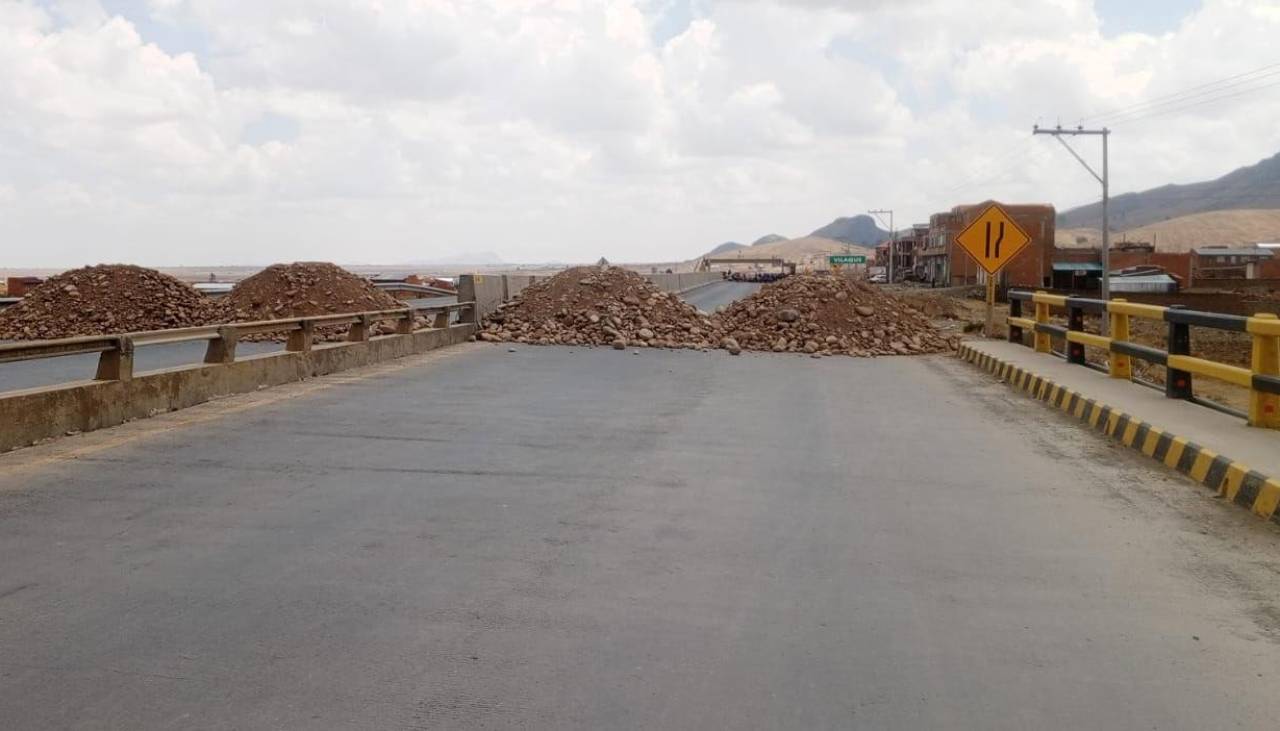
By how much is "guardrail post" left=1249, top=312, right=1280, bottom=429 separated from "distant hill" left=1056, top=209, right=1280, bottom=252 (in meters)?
166

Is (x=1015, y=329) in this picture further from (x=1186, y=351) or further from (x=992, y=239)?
(x=1186, y=351)

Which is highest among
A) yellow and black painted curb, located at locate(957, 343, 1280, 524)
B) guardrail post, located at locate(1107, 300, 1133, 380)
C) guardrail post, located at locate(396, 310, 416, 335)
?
guardrail post, located at locate(396, 310, 416, 335)

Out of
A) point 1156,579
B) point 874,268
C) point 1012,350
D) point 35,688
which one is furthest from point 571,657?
point 874,268

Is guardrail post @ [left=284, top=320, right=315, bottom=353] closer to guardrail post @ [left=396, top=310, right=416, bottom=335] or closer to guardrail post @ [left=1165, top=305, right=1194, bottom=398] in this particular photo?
guardrail post @ [left=396, top=310, right=416, bottom=335]

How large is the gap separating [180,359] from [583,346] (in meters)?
7.55

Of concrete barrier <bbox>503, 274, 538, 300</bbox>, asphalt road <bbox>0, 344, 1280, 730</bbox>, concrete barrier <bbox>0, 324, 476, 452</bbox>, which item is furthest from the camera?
concrete barrier <bbox>503, 274, 538, 300</bbox>

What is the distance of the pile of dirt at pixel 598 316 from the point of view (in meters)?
24.0

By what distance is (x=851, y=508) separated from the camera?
24.6 feet

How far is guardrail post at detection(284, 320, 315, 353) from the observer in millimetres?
15633

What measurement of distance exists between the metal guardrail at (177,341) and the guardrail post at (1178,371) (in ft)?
32.7

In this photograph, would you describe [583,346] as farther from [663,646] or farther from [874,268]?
[874,268]

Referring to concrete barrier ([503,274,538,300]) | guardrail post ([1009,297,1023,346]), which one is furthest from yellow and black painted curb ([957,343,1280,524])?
concrete barrier ([503,274,538,300])

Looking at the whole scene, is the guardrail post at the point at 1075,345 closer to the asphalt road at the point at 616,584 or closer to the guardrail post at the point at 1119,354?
the guardrail post at the point at 1119,354

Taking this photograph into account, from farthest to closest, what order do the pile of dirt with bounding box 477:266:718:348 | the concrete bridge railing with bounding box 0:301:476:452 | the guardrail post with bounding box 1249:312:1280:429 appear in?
the pile of dirt with bounding box 477:266:718:348, the guardrail post with bounding box 1249:312:1280:429, the concrete bridge railing with bounding box 0:301:476:452
